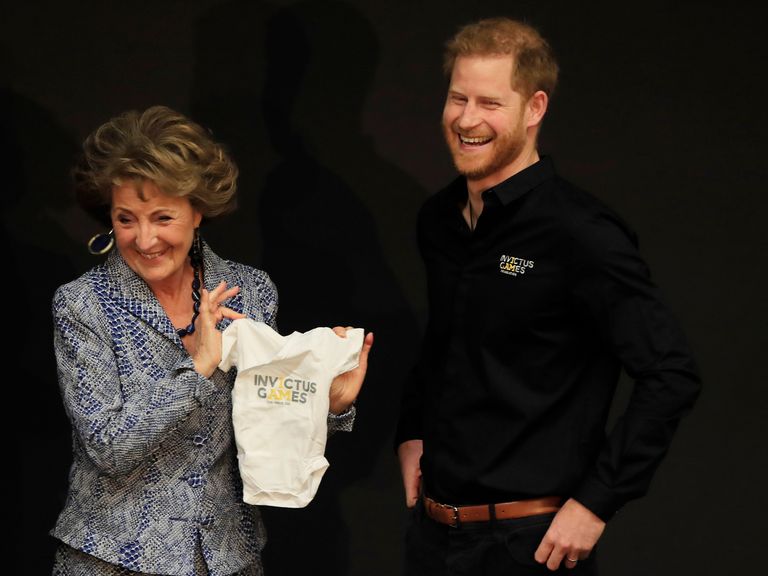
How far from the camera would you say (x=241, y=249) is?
405cm

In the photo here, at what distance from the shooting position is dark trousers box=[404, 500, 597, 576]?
2844 millimetres

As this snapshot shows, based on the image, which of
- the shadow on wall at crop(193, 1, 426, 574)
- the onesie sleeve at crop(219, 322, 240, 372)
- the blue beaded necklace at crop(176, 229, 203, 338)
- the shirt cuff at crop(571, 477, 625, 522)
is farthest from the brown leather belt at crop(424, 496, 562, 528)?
the shadow on wall at crop(193, 1, 426, 574)

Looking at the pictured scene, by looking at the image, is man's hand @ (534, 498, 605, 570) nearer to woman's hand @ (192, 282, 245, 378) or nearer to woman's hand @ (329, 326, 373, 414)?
woman's hand @ (329, 326, 373, 414)

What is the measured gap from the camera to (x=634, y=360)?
8.96 feet

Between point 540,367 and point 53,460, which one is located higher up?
point 540,367

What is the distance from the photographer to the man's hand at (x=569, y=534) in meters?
2.77

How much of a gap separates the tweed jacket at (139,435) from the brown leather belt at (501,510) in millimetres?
531

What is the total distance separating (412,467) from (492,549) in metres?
0.44

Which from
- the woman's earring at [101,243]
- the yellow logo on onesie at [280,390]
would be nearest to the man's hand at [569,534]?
the yellow logo on onesie at [280,390]

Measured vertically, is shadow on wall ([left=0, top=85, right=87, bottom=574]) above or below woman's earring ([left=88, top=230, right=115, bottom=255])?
below

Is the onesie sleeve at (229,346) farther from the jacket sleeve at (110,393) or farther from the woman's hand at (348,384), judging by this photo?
the woman's hand at (348,384)

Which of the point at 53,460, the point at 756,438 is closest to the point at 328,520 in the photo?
the point at 53,460

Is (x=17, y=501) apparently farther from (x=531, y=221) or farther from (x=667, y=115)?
(x=667, y=115)

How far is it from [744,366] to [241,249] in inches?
67.4
